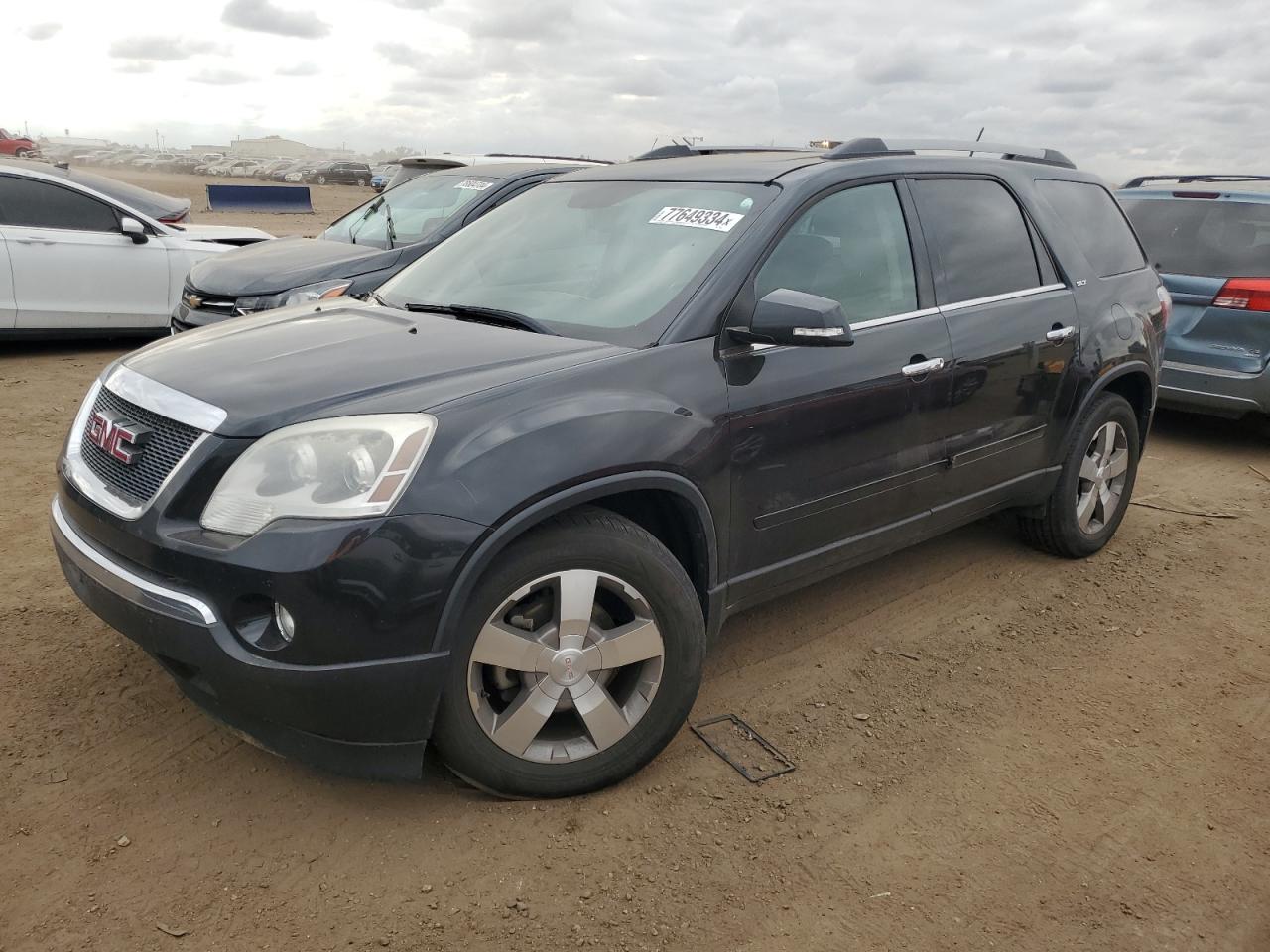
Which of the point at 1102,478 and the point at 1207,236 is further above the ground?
the point at 1207,236

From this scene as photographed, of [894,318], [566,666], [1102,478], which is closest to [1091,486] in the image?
[1102,478]

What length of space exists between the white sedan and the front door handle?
7.08 m

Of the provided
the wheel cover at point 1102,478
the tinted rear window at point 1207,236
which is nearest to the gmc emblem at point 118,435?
the wheel cover at point 1102,478

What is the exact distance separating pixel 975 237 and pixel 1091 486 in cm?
147

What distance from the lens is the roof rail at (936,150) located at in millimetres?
3797

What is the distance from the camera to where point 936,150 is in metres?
4.14

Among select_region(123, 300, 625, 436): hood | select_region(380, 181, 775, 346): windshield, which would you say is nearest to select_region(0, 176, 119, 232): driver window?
select_region(380, 181, 775, 346): windshield

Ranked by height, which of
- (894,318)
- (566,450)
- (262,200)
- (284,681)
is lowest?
(262,200)

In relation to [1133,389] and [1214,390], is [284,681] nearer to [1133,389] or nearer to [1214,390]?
[1133,389]

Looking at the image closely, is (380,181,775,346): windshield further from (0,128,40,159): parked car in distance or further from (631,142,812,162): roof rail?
(0,128,40,159): parked car in distance

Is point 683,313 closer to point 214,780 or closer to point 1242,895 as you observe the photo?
point 214,780

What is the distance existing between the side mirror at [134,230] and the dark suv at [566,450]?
539 cm

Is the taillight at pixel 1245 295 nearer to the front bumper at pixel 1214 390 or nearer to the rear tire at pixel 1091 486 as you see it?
the front bumper at pixel 1214 390

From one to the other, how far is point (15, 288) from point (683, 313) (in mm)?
6899
